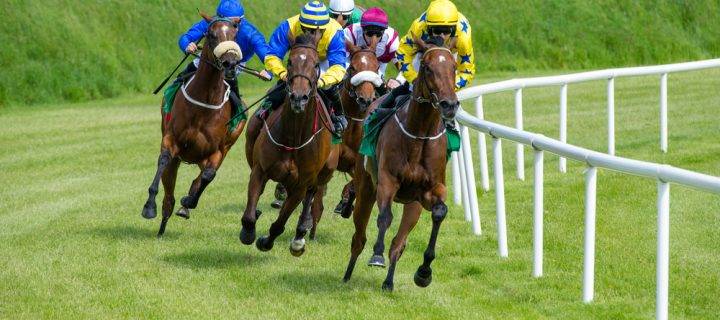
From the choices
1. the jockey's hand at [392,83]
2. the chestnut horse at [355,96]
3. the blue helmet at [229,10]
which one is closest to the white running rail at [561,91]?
the jockey's hand at [392,83]

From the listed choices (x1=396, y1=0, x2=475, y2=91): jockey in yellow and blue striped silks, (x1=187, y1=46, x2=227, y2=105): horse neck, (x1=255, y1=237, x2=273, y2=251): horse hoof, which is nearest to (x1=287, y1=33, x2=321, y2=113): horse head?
(x1=396, y1=0, x2=475, y2=91): jockey in yellow and blue striped silks

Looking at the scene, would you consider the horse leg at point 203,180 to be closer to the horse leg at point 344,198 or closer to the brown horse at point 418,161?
the horse leg at point 344,198

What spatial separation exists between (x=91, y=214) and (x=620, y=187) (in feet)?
17.0

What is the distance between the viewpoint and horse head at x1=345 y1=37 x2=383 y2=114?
34.9ft

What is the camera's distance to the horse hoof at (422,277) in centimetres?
849

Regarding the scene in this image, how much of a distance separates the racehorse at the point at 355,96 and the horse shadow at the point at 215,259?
4.35 ft

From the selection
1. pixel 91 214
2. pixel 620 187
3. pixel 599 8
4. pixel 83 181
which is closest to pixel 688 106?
pixel 620 187

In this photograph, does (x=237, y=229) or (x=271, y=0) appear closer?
(x=237, y=229)

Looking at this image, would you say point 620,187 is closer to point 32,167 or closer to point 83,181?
point 83,181

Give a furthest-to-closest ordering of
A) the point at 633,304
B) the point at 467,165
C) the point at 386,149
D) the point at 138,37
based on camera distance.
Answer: the point at 138,37
the point at 467,165
the point at 386,149
the point at 633,304

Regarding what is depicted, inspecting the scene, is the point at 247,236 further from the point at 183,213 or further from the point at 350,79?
the point at 350,79

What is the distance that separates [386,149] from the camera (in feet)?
28.7

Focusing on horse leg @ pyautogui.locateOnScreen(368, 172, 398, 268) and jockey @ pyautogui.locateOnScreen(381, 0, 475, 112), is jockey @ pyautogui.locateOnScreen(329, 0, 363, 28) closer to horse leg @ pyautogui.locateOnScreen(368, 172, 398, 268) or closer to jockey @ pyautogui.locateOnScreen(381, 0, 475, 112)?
jockey @ pyautogui.locateOnScreen(381, 0, 475, 112)

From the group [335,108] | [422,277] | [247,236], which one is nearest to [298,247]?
[247,236]
